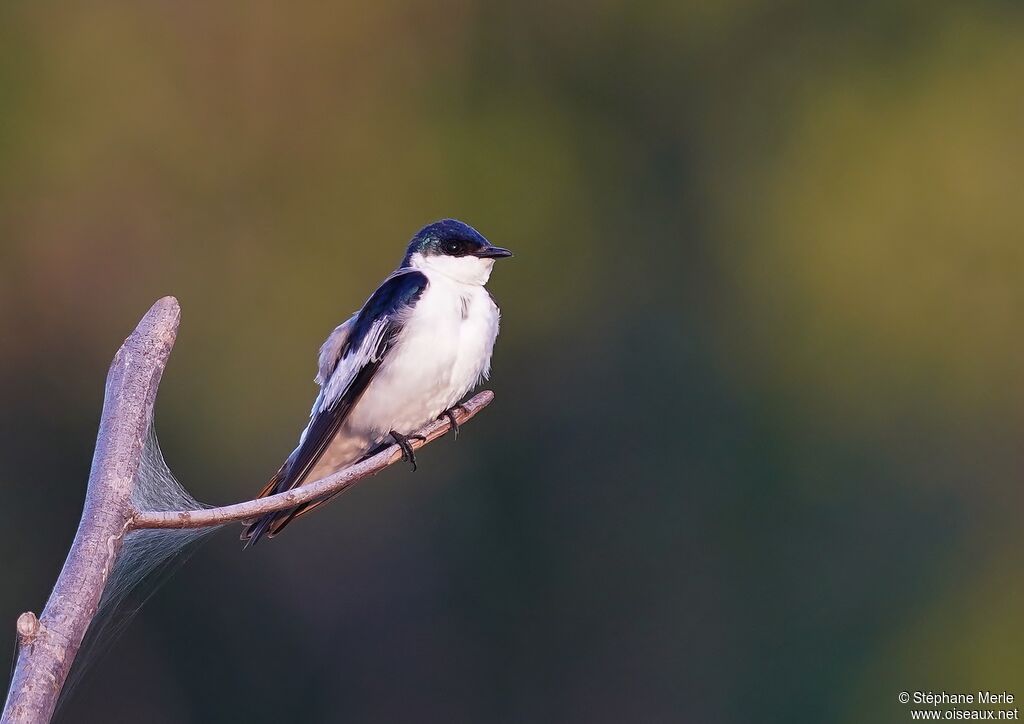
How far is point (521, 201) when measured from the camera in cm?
774

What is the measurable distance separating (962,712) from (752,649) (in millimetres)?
2187

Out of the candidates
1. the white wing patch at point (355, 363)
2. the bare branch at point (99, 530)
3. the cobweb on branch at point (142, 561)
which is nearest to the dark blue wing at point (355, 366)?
the white wing patch at point (355, 363)

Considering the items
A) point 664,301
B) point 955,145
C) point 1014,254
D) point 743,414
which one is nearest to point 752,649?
point 743,414

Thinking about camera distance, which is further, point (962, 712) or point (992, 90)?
point (992, 90)

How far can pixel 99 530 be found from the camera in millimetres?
1642

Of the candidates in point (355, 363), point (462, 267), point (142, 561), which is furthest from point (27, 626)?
point (462, 267)

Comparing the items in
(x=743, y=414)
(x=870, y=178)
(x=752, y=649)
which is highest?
(x=870, y=178)

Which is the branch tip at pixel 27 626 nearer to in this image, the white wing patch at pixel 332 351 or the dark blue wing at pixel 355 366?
the dark blue wing at pixel 355 366

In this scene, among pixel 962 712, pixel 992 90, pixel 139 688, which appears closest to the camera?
pixel 962 712

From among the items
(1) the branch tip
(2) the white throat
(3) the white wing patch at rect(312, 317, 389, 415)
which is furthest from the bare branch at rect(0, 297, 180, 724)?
(2) the white throat

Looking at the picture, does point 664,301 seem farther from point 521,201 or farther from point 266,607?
point 266,607

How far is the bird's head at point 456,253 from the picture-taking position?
318 cm

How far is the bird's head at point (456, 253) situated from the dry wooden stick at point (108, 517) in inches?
46.6

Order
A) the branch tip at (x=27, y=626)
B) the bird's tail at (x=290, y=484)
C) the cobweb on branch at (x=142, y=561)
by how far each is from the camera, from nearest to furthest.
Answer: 1. the branch tip at (x=27, y=626)
2. the cobweb on branch at (x=142, y=561)
3. the bird's tail at (x=290, y=484)
